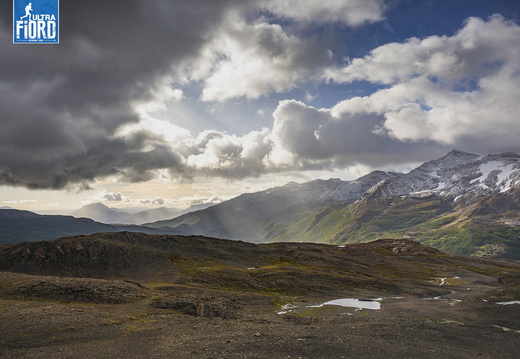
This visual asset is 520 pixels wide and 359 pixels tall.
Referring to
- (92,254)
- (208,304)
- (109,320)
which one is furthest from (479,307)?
(92,254)

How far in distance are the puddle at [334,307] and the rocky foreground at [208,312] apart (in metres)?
0.46

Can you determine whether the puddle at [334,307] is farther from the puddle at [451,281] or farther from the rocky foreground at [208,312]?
the puddle at [451,281]

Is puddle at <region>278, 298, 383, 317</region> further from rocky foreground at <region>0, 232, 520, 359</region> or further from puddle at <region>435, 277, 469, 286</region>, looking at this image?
puddle at <region>435, 277, 469, 286</region>

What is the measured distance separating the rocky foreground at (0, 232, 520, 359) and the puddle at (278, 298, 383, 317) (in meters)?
0.46

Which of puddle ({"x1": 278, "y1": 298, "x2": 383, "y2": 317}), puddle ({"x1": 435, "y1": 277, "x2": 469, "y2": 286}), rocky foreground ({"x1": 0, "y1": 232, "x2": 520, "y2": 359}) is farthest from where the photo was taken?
puddle ({"x1": 435, "y1": 277, "x2": 469, "y2": 286})

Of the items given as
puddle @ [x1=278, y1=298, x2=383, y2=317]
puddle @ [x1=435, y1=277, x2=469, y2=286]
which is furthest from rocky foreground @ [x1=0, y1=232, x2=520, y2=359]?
puddle @ [x1=435, y1=277, x2=469, y2=286]

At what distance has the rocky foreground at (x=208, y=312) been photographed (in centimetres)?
3575

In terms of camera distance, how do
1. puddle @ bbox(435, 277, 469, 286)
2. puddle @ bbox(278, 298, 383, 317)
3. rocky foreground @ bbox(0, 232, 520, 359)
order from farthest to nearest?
puddle @ bbox(435, 277, 469, 286)
puddle @ bbox(278, 298, 383, 317)
rocky foreground @ bbox(0, 232, 520, 359)

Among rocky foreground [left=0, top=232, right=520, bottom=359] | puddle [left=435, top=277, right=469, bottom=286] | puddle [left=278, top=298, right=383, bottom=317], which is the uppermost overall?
rocky foreground [left=0, top=232, right=520, bottom=359]

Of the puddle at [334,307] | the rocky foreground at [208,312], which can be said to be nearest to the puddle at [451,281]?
the rocky foreground at [208,312]

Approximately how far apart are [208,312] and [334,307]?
3156cm

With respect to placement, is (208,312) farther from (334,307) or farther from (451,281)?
(451,281)

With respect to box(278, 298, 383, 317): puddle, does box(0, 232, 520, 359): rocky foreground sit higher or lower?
higher

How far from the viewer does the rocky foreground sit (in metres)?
35.8
